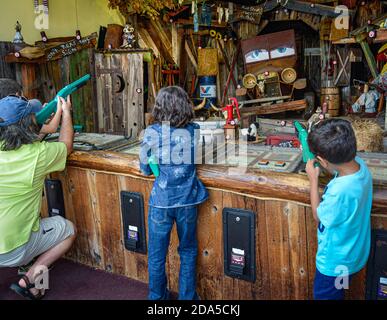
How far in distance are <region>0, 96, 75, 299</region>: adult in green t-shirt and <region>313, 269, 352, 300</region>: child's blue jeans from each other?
1621mm

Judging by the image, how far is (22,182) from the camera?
7.34ft

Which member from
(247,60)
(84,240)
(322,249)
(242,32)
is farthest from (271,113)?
(322,249)

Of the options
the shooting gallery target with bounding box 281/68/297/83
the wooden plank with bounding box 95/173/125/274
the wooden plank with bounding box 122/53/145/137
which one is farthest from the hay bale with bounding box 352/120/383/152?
the shooting gallery target with bounding box 281/68/297/83

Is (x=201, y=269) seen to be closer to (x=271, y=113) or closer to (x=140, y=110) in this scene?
(x=140, y=110)

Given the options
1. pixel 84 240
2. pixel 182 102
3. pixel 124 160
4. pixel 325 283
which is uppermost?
pixel 182 102

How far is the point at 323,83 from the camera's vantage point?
7164 mm

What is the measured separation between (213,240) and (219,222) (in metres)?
0.13

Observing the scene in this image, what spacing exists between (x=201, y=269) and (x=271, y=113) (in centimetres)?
524

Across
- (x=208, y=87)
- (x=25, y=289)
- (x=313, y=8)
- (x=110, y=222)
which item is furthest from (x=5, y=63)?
(x=313, y=8)

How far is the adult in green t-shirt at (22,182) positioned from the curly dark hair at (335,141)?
1547 millimetres

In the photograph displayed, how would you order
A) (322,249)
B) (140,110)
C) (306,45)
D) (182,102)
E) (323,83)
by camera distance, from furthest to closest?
(306,45) < (323,83) < (140,110) < (182,102) < (322,249)

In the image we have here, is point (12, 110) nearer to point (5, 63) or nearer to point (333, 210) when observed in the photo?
point (333, 210)

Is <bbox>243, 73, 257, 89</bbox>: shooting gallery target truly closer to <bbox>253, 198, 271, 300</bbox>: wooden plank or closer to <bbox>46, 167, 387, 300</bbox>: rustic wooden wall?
<bbox>46, 167, 387, 300</bbox>: rustic wooden wall

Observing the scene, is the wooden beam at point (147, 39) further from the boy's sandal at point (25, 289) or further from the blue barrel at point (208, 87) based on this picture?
the boy's sandal at point (25, 289)
